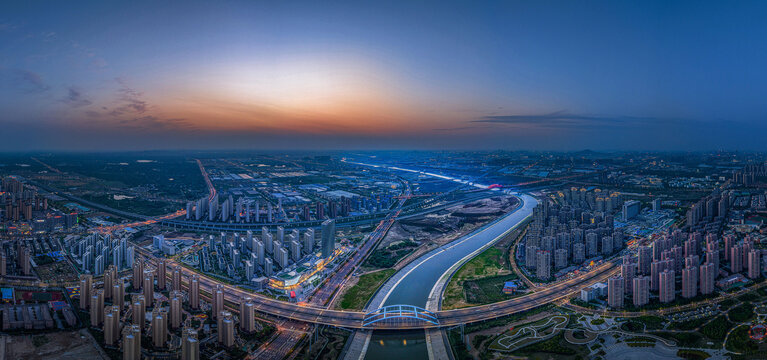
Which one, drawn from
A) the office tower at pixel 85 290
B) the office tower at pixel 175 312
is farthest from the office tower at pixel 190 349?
the office tower at pixel 85 290

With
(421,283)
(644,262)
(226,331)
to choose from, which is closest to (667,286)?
(644,262)

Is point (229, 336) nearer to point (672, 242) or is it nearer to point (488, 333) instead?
point (488, 333)

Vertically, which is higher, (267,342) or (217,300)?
(217,300)

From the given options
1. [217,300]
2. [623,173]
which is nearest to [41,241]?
[217,300]

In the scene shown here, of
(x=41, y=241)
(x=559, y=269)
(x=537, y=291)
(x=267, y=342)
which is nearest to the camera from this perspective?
(x=267, y=342)

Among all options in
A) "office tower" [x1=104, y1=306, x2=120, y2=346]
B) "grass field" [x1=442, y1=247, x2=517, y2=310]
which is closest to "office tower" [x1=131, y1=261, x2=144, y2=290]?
"office tower" [x1=104, y1=306, x2=120, y2=346]

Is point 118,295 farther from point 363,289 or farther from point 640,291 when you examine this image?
point 640,291

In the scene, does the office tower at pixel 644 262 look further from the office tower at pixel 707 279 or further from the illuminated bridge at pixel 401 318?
the illuminated bridge at pixel 401 318
